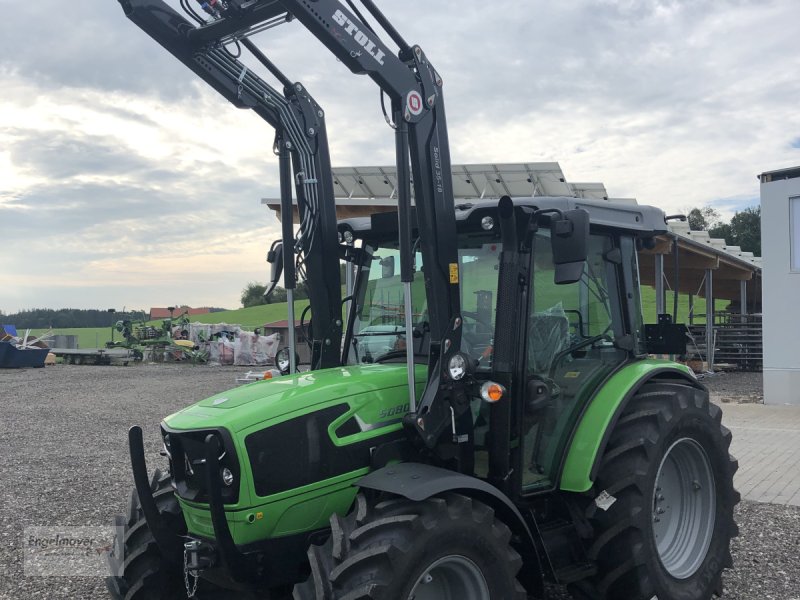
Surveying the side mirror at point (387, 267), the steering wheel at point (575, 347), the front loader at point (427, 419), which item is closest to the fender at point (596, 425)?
the front loader at point (427, 419)

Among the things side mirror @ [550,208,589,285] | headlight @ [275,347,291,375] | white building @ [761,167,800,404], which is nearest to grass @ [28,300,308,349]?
white building @ [761,167,800,404]

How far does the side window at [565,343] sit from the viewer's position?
414 centimetres

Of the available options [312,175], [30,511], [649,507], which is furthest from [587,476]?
[30,511]

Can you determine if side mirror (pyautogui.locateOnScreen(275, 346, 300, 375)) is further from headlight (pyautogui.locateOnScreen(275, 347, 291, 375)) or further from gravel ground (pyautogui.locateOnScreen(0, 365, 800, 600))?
gravel ground (pyautogui.locateOnScreen(0, 365, 800, 600))

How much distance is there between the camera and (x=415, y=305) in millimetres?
4383

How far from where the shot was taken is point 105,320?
255 feet

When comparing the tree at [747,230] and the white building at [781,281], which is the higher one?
the tree at [747,230]

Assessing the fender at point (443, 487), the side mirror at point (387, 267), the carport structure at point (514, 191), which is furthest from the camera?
the carport structure at point (514, 191)

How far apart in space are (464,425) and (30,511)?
543 centimetres

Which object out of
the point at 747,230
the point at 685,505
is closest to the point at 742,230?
the point at 747,230

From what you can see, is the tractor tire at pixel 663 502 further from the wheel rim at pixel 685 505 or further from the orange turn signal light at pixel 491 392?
the orange turn signal light at pixel 491 392

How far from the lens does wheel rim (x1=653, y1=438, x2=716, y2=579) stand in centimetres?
460

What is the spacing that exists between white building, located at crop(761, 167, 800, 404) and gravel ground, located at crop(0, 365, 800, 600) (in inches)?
59.8

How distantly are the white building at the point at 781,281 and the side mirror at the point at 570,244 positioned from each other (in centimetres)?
1193
